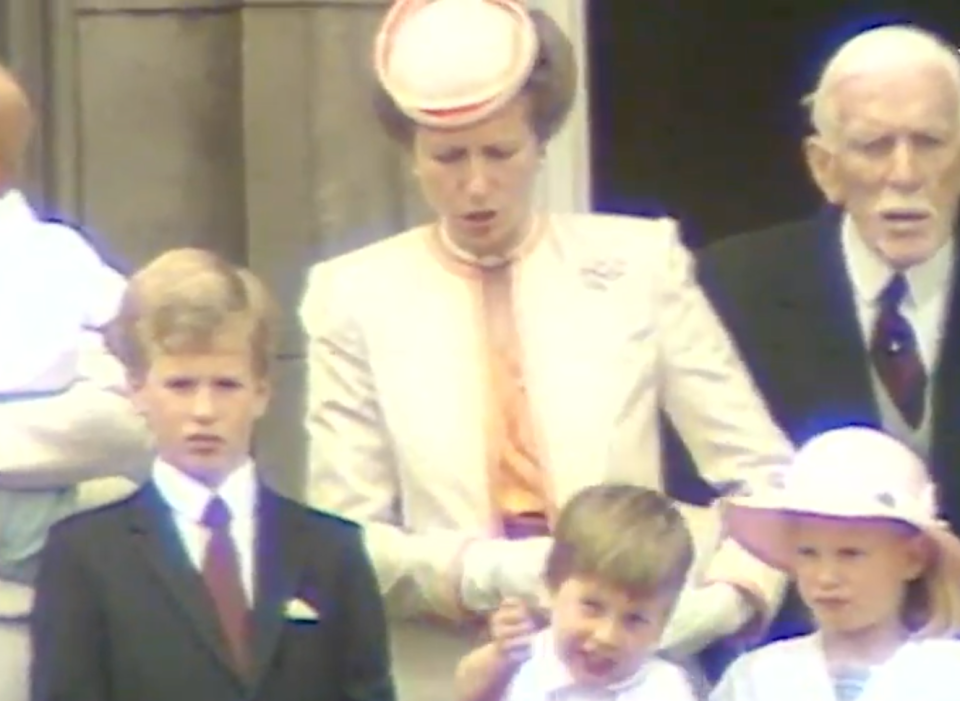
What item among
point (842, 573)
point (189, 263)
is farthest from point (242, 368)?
point (842, 573)

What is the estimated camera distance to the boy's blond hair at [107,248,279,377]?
4395mm

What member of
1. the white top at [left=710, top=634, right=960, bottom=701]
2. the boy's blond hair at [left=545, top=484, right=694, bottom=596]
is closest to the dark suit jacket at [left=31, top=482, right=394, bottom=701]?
the boy's blond hair at [left=545, top=484, right=694, bottom=596]

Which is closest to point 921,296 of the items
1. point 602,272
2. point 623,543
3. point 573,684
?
point 602,272

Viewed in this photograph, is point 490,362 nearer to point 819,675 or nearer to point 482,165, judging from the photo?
point 482,165

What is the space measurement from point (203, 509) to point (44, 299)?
0.43 meters

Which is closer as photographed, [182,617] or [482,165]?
[182,617]

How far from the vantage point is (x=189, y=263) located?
4465mm

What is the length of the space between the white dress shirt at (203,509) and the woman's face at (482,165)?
45cm

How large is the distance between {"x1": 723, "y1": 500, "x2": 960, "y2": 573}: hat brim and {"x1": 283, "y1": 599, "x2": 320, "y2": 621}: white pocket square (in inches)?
21.3

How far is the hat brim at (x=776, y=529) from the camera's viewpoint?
4496 millimetres

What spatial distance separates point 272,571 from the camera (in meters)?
4.45

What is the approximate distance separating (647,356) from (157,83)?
1256mm

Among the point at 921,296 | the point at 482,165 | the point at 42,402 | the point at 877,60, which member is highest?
the point at 877,60

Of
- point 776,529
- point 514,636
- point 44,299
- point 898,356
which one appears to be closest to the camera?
point 514,636
